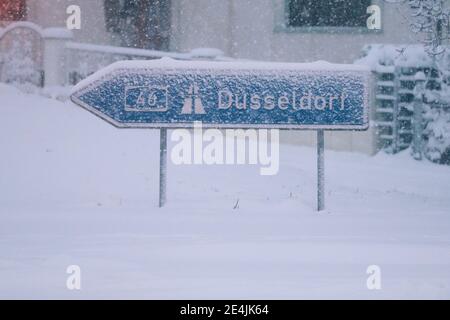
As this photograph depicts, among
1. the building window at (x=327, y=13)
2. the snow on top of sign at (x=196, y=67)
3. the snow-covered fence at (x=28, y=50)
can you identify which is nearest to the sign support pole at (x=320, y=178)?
the snow on top of sign at (x=196, y=67)

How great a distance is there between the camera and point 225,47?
1683 centimetres

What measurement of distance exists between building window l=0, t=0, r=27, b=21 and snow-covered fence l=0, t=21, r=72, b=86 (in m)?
4.12

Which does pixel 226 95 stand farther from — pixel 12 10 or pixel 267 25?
pixel 12 10

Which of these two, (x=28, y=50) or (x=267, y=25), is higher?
(x=267, y=25)

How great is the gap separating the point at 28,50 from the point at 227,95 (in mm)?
8272

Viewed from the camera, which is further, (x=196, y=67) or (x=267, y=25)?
(x=267, y=25)

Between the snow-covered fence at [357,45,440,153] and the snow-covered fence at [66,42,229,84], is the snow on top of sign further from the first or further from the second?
the snow-covered fence at [66,42,229,84]

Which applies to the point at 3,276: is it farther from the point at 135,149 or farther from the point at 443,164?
the point at 443,164

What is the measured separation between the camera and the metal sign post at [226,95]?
Result: 689 cm

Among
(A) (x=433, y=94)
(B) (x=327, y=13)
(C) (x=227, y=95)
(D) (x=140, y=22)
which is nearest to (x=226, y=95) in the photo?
(C) (x=227, y=95)

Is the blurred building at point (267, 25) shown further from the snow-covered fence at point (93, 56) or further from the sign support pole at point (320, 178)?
the sign support pole at point (320, 178)

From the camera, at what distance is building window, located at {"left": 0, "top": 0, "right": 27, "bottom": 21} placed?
1822 cm

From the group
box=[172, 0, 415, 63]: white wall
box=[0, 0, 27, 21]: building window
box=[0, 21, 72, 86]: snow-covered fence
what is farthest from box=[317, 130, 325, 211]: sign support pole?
box=[0, 0, 27, 21]: building window

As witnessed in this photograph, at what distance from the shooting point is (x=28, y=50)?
14188 mm
